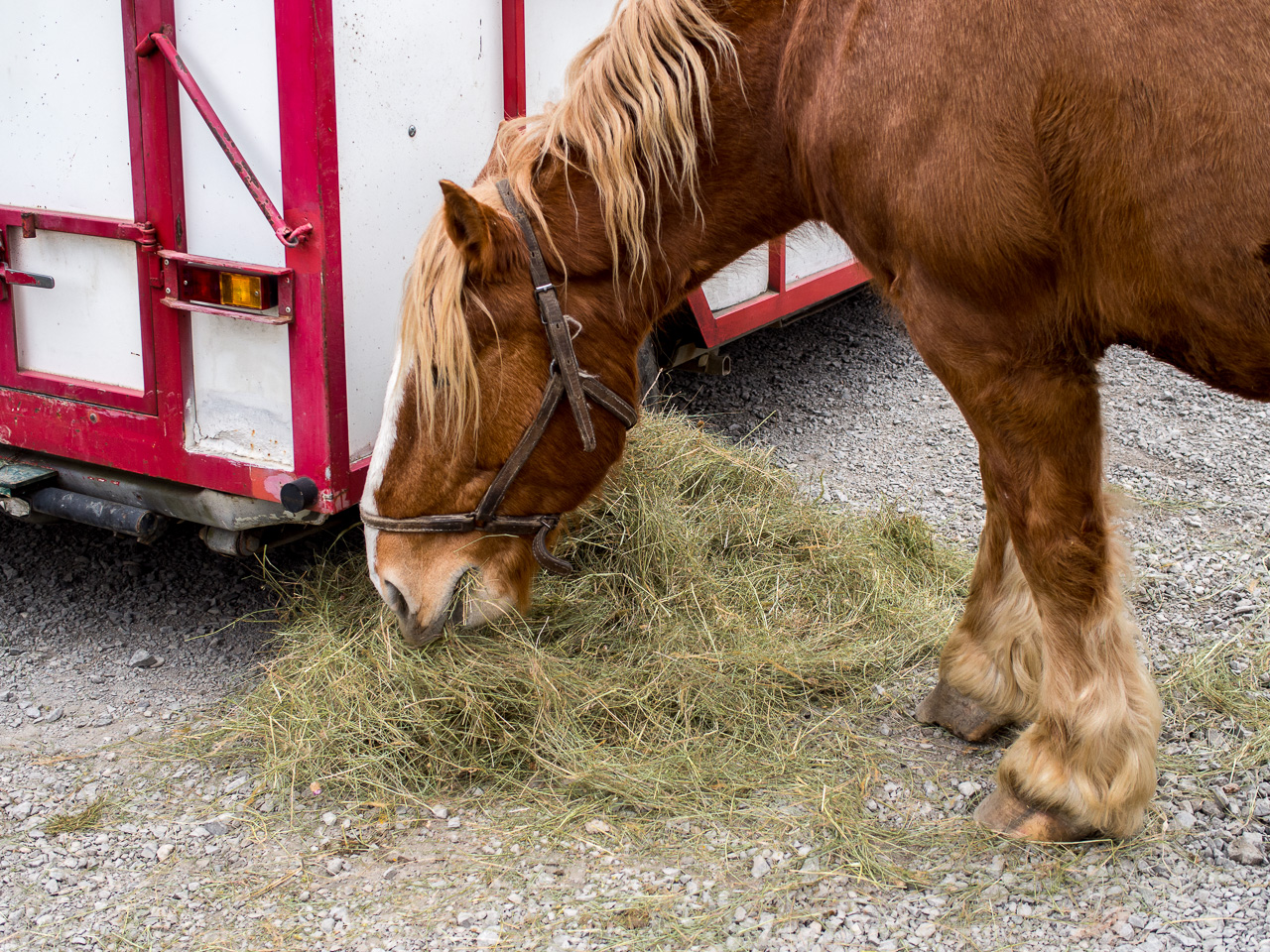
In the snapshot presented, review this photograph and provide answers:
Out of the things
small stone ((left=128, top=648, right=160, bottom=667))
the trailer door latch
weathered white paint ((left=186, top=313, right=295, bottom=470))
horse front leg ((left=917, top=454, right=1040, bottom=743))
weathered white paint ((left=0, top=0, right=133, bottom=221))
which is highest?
weathered white paint ((left=0, top=0, right=133, bottom=221))

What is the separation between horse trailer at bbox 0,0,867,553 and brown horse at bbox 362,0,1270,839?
1.56 feet

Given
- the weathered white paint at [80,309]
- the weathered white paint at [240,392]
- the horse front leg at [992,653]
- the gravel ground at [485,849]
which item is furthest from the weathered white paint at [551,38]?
the horse front leg at [992,653]

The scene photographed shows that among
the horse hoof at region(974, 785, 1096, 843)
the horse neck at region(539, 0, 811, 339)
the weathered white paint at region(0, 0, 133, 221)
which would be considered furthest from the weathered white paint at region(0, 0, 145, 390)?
the horse hoof at region(974, 785, 1096, 843)

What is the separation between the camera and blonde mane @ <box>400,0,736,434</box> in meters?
2.26

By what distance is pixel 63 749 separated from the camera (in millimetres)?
2764

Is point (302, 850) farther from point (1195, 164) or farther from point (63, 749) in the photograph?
point (1195, 164)

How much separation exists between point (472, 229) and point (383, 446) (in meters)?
0.53

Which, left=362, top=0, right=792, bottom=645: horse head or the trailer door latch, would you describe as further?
the trailer door latch

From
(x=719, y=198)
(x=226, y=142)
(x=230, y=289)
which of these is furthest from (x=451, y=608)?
(x=226, y=142)

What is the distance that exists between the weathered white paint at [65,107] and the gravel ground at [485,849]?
1.27 metres

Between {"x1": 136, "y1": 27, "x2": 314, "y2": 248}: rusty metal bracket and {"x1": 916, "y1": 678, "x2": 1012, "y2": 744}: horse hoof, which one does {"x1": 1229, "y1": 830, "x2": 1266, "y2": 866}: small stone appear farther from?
{"x1": 136, "y1": 27, "x2": 314, "y2": 248}: rusty metal bracket

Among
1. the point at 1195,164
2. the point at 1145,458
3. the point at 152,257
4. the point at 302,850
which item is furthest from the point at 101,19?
the point at 1145,458

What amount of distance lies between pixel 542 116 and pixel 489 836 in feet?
5.12

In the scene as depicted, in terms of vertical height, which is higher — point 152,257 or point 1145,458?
point 152,257
